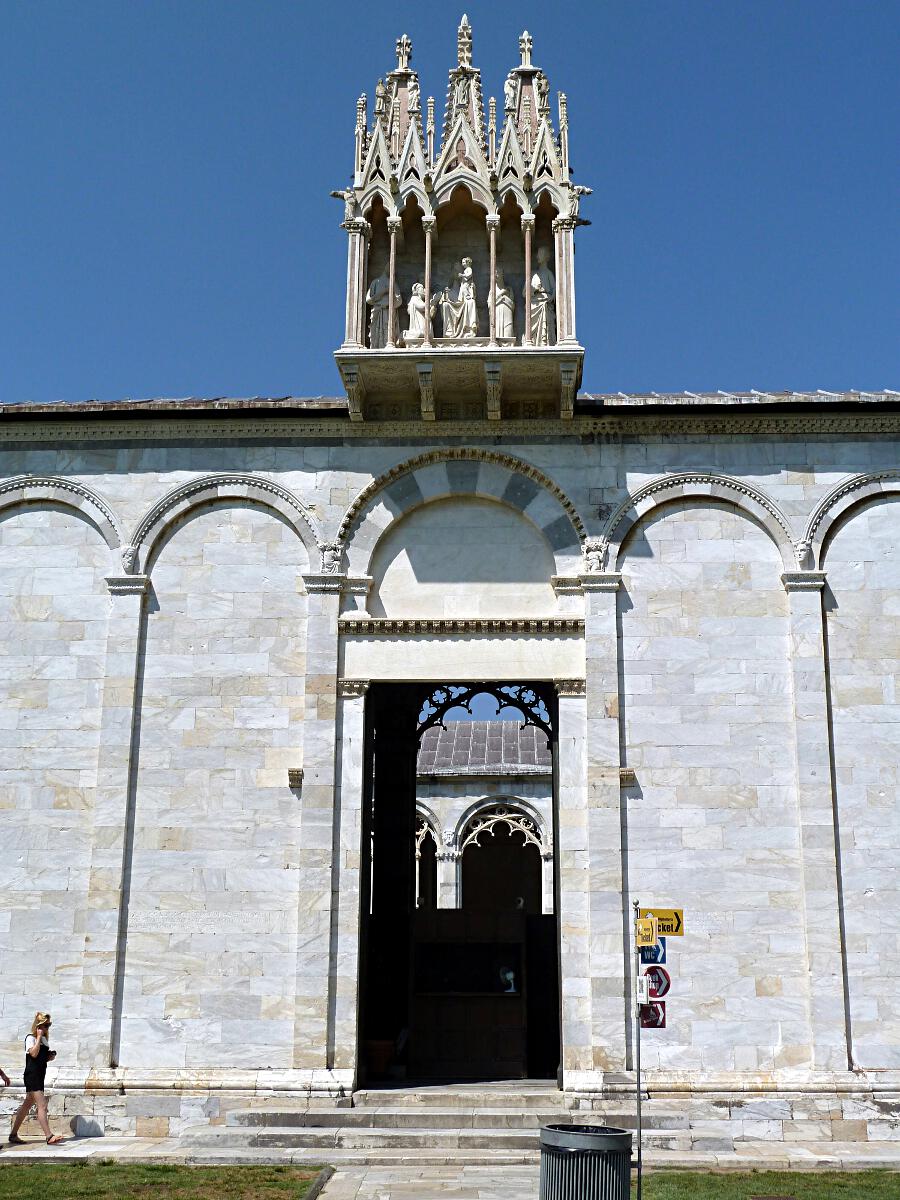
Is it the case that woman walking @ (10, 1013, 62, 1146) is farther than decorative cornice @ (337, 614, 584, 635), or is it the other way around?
decorative cornice @ (337, 614, 584, 635)

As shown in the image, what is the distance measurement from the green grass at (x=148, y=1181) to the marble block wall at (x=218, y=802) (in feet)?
8.12

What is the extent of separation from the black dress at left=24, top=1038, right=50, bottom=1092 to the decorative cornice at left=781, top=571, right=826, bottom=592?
12215mm

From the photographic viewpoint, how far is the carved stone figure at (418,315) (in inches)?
782

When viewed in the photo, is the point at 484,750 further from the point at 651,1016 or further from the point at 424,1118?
the point at 651,1016

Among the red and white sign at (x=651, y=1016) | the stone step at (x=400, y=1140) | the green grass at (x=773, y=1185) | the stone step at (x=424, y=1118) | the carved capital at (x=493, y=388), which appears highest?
the carved capital at (x=493, y=388)

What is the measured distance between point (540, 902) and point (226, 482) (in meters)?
26.1

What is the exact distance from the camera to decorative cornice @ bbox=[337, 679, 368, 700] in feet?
62.8

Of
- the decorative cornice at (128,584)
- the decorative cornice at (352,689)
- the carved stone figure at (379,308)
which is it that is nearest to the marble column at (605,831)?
the decorative cornice at (352,689)

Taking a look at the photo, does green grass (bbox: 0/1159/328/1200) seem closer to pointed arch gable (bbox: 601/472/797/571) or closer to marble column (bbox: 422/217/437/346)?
pointed arch gable (bbox: 601/472/797/571)

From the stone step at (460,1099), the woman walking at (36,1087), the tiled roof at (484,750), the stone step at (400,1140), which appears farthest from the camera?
the tiled roof at (484,750)

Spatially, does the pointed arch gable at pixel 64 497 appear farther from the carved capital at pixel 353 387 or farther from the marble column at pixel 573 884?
the marble column at pixel 573 884

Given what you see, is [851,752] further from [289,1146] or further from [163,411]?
[163,411]

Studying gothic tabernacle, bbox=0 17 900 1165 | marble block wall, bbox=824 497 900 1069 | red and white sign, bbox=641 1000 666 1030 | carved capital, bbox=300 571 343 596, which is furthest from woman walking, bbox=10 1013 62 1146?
marble block wall, bbox=824 497 900 1069

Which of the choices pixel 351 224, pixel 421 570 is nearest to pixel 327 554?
pixel 421 570
